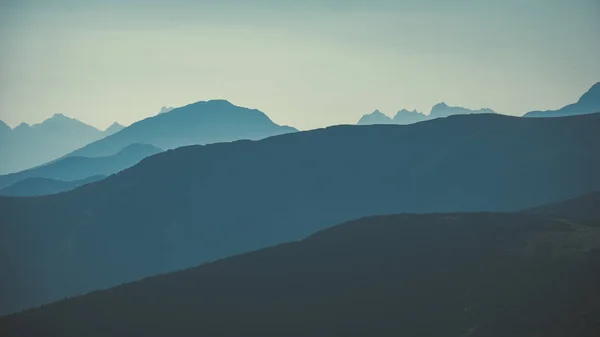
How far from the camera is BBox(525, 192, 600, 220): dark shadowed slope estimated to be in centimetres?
12888

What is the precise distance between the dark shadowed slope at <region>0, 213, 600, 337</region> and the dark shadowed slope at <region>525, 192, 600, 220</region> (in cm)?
2419

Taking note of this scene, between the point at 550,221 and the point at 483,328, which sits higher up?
the point at 550,221

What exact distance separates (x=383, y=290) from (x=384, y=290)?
134mm

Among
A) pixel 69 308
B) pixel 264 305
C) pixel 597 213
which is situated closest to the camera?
pixel 264 305

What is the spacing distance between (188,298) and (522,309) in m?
44.1

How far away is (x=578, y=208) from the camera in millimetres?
134500

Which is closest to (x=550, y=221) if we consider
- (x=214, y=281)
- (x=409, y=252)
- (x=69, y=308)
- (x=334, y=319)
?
(x=409, y=252)

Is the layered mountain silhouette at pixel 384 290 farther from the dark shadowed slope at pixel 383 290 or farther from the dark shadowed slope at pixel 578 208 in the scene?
the dark shadowed slope at pixel 578 208

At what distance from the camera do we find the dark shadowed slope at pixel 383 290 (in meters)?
79.4

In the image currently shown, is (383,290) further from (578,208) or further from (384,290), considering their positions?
(578,208)

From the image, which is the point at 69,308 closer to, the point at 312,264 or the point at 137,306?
the point at 137,306

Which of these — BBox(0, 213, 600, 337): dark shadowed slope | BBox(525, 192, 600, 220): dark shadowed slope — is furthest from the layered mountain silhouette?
BBox(525, 192, 600, 220): dark shadowed slope

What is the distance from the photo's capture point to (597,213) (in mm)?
127312

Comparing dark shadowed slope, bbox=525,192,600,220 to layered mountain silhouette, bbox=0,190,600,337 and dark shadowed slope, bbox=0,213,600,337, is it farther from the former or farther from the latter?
layered mountain silhouette, bbox=0,190,600,337
